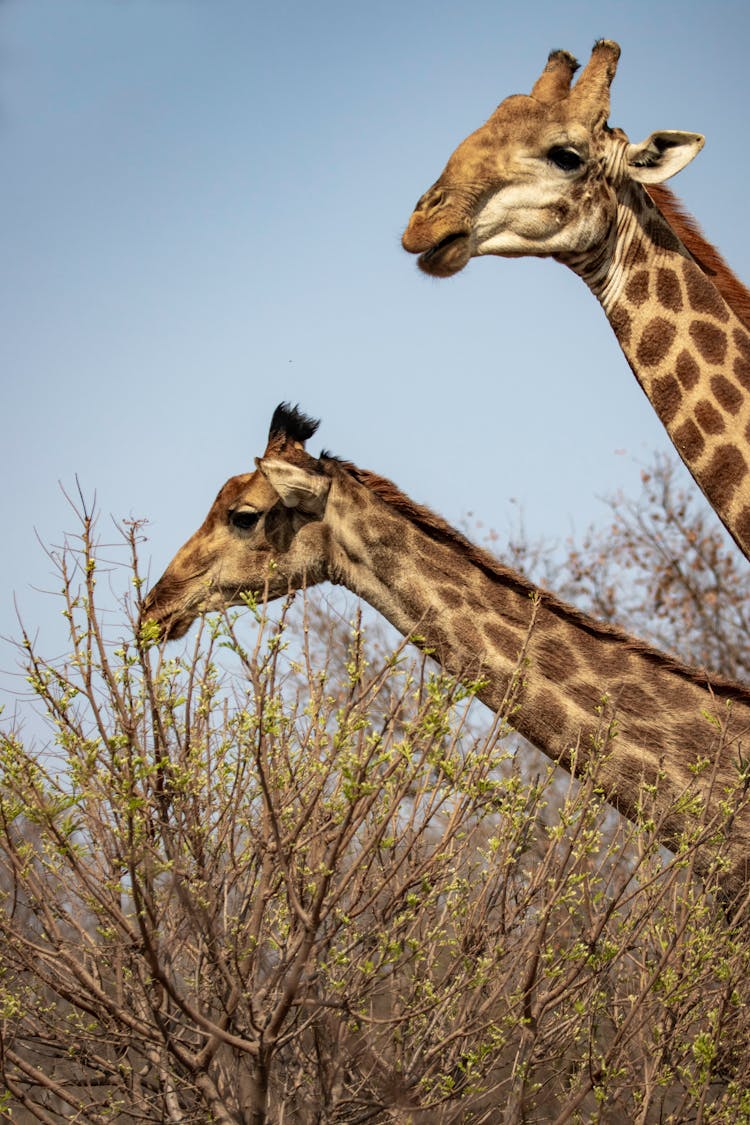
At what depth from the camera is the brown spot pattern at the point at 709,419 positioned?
7.43 m

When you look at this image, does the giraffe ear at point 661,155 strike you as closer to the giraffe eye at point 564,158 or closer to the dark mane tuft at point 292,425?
the giraffe eye at point 564,158

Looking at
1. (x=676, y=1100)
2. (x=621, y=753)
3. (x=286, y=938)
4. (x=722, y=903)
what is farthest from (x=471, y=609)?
(x=676, y=1100)

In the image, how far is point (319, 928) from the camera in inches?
181

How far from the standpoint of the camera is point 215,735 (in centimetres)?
518

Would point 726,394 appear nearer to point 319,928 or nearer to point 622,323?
point 622,323

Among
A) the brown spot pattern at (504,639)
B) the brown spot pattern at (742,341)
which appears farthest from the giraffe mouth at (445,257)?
the brown spot pattern at (504,639)

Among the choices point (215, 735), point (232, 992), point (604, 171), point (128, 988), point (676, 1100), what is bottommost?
point (676, 1100)

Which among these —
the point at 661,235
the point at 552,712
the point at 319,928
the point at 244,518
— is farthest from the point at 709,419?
the point at 319,928

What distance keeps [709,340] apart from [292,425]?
254 centimetres

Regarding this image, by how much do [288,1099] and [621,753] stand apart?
2.37 metres

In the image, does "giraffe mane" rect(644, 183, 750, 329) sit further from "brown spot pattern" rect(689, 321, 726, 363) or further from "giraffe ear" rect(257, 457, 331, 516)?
"giraffe ear" rect(257, 457, 331, 516)

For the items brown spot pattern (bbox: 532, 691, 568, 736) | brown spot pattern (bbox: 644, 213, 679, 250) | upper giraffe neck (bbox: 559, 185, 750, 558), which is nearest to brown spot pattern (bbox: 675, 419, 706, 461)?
upper giraffe neck (bbox: 559, 185, 750, 558)

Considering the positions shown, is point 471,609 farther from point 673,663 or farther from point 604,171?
point 604,171

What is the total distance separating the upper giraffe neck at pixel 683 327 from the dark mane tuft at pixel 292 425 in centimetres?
186
